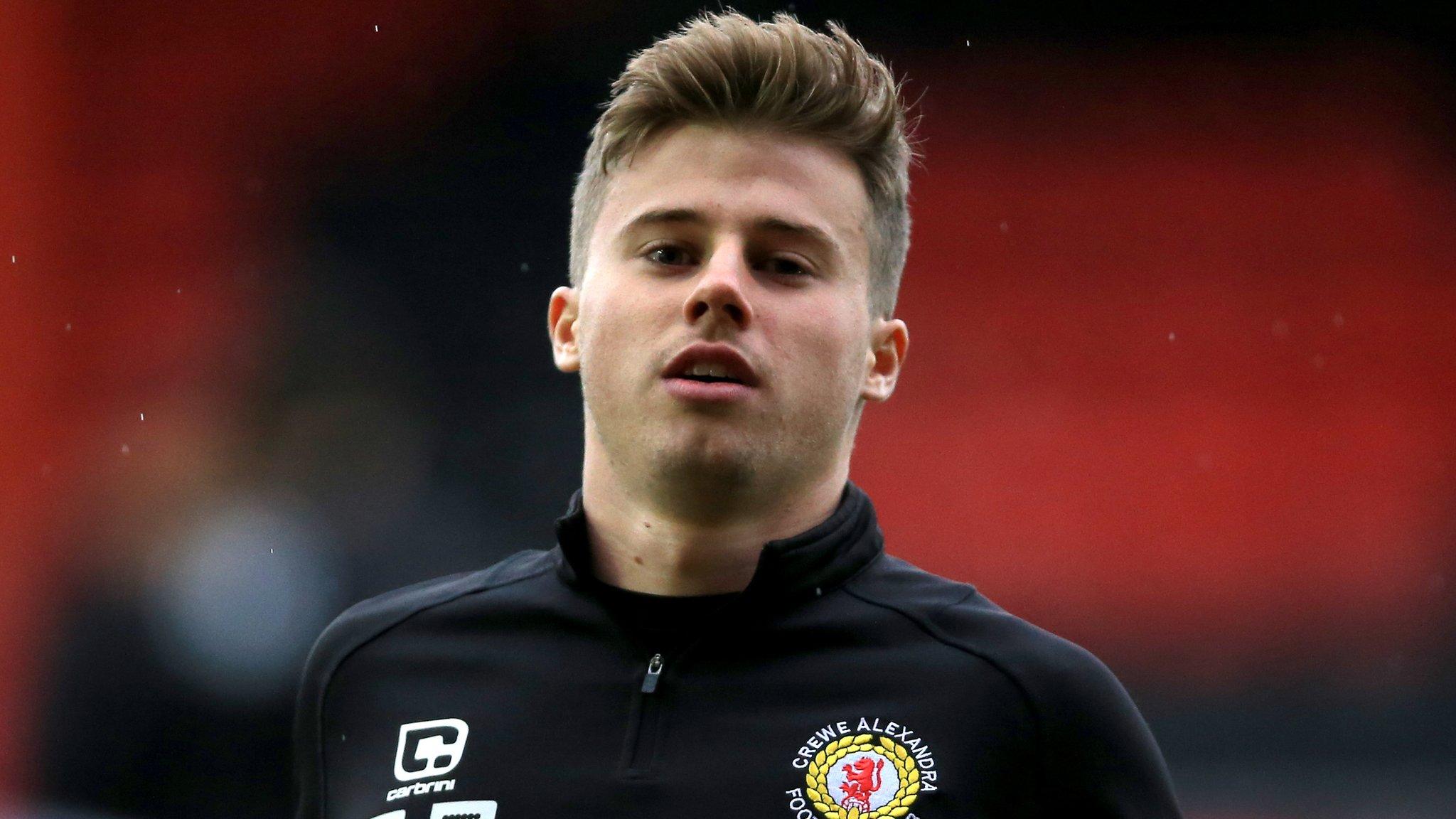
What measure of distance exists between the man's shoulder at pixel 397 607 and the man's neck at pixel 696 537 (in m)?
0.15

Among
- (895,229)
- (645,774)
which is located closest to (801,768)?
(645,774)

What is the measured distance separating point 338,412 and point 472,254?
0.80 metres

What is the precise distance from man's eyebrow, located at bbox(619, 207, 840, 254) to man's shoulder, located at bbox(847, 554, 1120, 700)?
396mm

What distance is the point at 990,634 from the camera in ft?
5.86

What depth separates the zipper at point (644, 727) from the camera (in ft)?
5.59

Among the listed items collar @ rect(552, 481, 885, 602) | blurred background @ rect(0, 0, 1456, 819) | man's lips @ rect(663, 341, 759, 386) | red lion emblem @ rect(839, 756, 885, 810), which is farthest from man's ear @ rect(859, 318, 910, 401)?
blurred background @ rect(0, 0, 1456, 819)

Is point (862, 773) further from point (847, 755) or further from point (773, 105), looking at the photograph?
point (773, 105)

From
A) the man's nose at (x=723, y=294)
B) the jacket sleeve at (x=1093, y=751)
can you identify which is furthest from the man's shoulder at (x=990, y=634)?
the man's nose at (x=723, y=294)

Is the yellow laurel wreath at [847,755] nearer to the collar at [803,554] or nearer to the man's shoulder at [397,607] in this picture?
the collar at [803,554]

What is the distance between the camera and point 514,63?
6457mm

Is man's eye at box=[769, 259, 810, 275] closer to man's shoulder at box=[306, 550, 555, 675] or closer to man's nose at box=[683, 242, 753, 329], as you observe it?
man's nose at box=[683, 242, 753, 329]

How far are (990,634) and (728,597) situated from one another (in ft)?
0.96

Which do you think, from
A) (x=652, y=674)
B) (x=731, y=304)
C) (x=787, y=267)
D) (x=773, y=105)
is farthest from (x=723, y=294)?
(x=652, y=674)

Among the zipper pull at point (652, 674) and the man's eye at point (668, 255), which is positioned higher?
the man's eye at point (668, 255)
